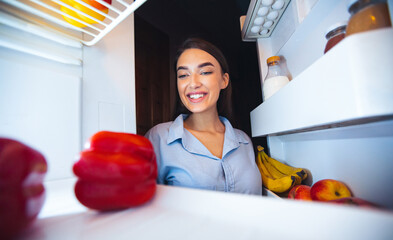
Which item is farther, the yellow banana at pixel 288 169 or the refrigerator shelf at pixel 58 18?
the yellow banana at pixel 288 169

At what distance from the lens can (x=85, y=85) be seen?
55 cm

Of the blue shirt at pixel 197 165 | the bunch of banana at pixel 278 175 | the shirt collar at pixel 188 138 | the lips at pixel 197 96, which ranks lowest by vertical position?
the bunch of banana at pixel 278 175

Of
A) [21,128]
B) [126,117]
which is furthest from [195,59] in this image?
[21,128]

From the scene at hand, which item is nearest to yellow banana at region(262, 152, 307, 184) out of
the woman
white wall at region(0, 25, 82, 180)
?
the woman

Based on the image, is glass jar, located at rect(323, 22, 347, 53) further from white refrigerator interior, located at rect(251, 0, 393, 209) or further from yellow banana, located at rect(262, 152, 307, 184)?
yellow banana, located at rect(262, 152, 307, 184)

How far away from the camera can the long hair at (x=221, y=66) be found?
0.94 meters

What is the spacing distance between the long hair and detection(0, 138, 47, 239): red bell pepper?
0.85 m

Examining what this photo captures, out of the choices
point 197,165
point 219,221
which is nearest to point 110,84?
point 197,165

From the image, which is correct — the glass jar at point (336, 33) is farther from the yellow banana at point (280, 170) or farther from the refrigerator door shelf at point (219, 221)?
the yellow banana at point (280, 170)

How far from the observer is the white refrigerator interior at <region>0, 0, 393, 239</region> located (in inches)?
9.3

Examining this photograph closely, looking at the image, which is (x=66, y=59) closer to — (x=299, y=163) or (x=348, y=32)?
(x=348, y=32)

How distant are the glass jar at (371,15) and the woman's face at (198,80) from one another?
1.95ft

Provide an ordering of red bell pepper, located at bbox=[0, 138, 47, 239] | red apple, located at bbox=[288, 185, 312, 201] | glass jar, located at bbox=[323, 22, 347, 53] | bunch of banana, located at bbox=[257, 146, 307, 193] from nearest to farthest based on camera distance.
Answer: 1. red bell pepper, located at bbox=[0, 138, 47, 239]
2. glass jar, located at bbox=[323, 22, 347, 53]
3. red apple, located at bbox=[288, 185, 312, 201]
4. bunch of banana, located at bbox=[257, 146, 307, 193]

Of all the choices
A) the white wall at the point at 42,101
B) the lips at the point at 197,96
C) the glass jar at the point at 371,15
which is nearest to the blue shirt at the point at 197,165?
the lips at the point at 197,96
